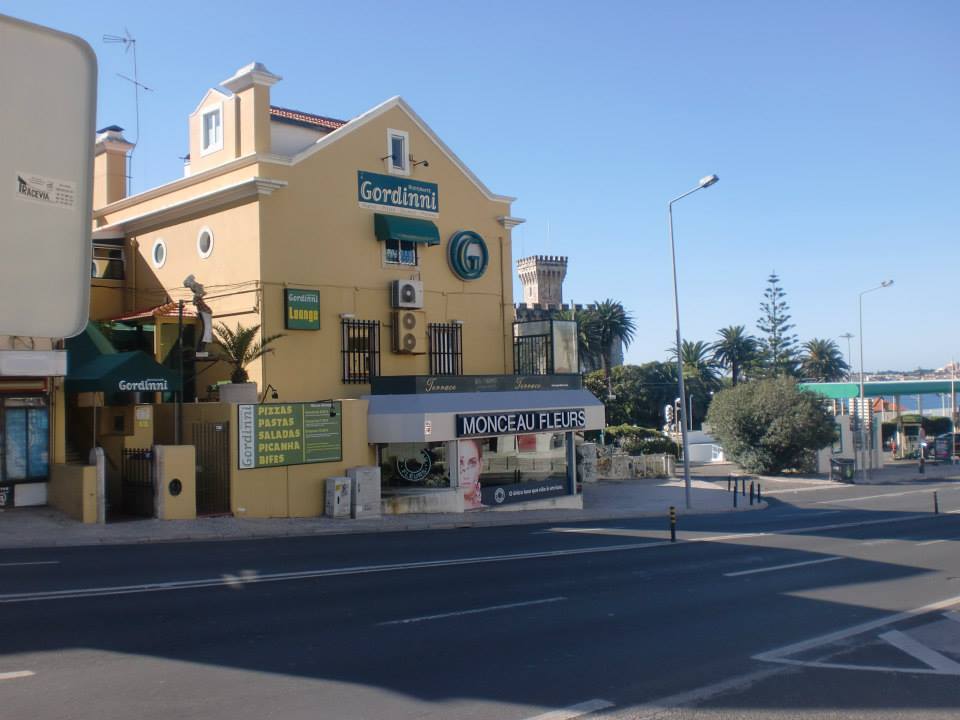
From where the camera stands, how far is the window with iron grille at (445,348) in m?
30.9

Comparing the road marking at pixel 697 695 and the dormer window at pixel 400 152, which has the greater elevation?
the dormer window at pixel 400 152

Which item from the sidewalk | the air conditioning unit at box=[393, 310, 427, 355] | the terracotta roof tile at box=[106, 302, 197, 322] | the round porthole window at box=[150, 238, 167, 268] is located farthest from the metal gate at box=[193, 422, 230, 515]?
the round porthole window at box=[150, 238, 167, 268]

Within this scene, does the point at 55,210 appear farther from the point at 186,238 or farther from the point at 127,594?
the point at 186,238

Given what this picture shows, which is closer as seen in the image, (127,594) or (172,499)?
(127,594)

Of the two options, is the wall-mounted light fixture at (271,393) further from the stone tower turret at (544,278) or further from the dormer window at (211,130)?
the stone tower turret at (544,278)

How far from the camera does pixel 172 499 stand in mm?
20844

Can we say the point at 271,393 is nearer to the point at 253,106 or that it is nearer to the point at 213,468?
the point at 213,468

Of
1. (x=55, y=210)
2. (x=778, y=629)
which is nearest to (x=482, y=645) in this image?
(x=778, y=629)

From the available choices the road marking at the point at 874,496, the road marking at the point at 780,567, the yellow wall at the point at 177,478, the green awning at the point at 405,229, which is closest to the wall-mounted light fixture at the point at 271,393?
the yellow wall at the point at 177,478

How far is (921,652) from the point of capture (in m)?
9.75

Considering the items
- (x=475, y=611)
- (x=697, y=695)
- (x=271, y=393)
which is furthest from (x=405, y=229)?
(x=697, y=695)

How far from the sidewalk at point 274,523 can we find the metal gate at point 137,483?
3.72 ft

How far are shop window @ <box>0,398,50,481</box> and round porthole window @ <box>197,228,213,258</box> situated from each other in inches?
327

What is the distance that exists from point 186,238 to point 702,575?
67.2 feet
